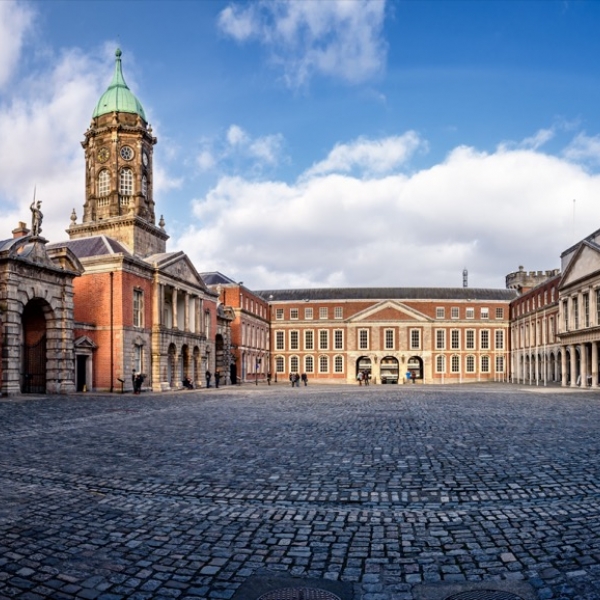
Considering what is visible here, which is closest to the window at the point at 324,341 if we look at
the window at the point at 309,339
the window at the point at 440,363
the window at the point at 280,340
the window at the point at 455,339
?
the window at the point at 309,339

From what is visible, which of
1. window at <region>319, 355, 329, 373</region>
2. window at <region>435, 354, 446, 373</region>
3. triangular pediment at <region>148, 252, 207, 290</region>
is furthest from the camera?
window at <region>319, 355, 329, 373</region>

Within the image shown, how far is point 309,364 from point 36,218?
53.6 m

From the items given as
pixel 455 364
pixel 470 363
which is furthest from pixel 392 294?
pixel 470 363

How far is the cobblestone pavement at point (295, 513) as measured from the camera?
506 centimetres

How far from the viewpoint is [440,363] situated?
3123 inches

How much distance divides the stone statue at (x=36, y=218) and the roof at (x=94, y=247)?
743cm

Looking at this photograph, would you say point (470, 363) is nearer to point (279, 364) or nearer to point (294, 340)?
point (294, 340)

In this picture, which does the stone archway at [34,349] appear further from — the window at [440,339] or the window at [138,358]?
the window at [440,339]

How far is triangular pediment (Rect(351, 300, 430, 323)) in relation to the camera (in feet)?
260

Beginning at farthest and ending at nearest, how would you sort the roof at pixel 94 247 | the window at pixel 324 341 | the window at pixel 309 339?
the window at pixel 309 339 → the window at pixel 324 341 → the roof at pixel 94 247

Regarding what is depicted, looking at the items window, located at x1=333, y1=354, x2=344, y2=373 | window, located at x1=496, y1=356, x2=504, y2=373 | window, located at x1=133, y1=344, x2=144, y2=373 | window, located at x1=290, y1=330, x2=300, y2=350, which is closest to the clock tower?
window, located at x1=133, y1=344, x2=144, y2=373

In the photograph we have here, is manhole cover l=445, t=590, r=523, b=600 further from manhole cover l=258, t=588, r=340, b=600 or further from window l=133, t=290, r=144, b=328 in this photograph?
window l=133, t=290, r=144, b=328

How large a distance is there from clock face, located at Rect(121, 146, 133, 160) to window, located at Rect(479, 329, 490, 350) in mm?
53038

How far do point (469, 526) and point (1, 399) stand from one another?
84.5ft
